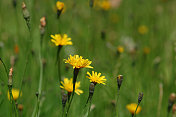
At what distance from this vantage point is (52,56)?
276cm

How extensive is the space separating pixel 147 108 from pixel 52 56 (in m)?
1.26

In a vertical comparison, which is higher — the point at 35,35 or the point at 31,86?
the point at 35,35

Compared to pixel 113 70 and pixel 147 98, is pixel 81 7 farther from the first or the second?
pixel 147 98

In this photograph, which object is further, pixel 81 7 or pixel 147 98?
pixel 81 7

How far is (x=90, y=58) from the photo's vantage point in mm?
2271

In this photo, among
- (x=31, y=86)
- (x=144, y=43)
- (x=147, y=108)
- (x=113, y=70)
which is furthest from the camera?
(x=144, y=43)

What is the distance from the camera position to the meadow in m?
1.64

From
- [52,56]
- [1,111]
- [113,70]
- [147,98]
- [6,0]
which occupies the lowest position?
[1,111]

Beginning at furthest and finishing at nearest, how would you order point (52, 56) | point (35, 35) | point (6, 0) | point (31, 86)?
1. point (6, 0)
2. point (35, 35)
3. point (52, 56)
4. point (31, 86)

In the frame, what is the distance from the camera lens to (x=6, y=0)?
14.4 feet

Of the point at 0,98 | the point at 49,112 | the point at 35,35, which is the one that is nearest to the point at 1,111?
the point at 0,98

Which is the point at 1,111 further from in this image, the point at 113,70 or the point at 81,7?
the point at 81,7

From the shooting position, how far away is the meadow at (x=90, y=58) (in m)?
1.64

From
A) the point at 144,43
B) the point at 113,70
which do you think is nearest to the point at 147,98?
the point at 113,70
